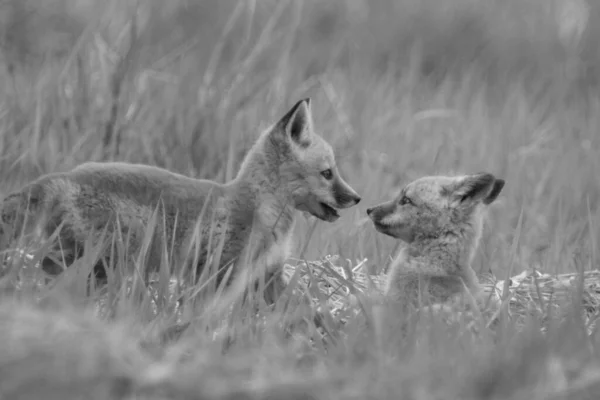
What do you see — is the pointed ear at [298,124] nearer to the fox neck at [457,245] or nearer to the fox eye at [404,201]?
the fox eye at [404,201]

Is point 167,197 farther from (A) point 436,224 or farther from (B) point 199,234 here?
(A) point 436,224

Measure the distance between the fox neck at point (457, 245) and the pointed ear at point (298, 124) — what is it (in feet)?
3.52

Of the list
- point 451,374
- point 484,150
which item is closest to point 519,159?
point 484,150

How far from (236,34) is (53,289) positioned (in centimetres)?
1000

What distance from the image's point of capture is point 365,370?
12.5 feet

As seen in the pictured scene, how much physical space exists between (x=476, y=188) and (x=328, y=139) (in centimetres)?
319

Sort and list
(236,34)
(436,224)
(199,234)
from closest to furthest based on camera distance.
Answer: (199,234), (436,224), (236,34)

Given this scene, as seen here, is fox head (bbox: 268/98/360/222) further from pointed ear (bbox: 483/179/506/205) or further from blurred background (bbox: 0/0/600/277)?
pointed ear (bbox: 483/179/506/205)

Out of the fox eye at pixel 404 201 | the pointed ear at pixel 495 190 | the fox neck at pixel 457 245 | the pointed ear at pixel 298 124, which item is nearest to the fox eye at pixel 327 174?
the pointed ear at pixel 298 124

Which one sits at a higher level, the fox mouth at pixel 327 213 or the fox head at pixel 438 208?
the fox head at pixel 438 208

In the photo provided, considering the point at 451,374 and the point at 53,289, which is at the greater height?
the point at 451,374

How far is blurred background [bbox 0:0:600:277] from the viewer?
7977 mm

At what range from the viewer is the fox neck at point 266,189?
6.51 m

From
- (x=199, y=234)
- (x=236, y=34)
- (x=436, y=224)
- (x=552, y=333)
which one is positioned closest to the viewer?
(x=552, y=333)
